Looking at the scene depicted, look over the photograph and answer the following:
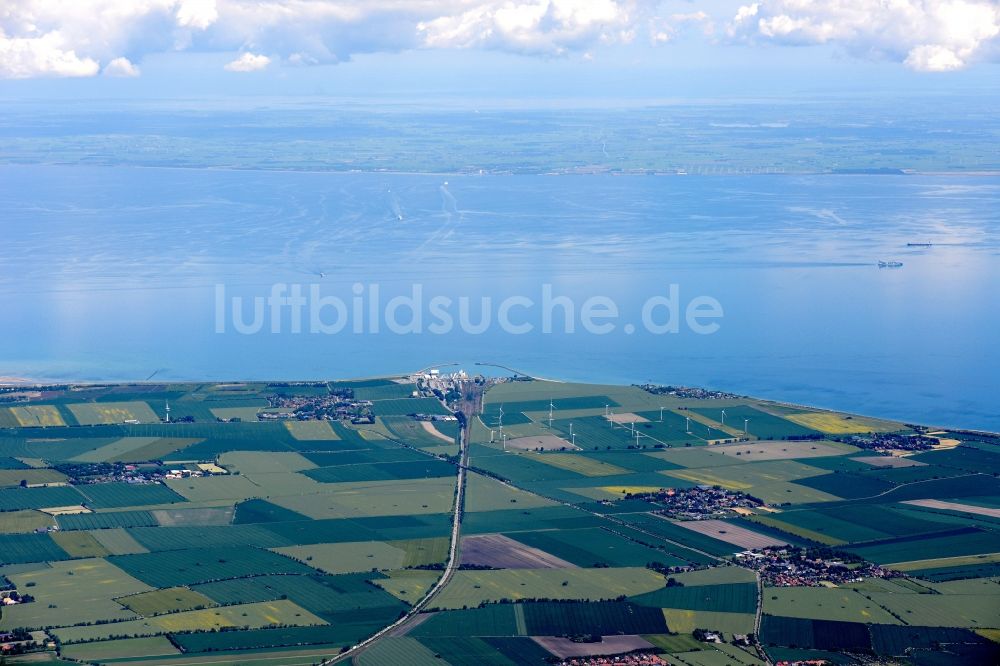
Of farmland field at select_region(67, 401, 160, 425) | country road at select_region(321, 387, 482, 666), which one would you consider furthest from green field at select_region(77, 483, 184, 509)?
country road at select_region(321, 387, 482, 666)

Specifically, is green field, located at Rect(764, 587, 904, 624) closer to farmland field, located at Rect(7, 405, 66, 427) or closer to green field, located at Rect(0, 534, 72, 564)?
green field, located at Rect(0, 534, 72, 564)

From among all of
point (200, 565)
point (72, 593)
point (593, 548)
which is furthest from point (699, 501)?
point (72, 593)

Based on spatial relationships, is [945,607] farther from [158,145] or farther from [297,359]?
[158,145]

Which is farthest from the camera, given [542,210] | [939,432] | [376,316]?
[542,210]

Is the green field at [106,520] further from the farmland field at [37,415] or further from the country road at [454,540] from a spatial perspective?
the farmland field at [37,415]

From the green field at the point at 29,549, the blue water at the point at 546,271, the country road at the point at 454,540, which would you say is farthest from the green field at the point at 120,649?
the blue water at the point at 546,271

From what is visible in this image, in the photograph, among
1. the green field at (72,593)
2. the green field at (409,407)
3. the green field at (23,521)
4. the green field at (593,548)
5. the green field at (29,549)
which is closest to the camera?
the green field at (72,593)

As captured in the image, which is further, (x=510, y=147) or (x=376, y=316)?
(x=510, y=147)

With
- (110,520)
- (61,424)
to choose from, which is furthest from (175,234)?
(110,520)

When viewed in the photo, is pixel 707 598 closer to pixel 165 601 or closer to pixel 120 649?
pixel 165 601
